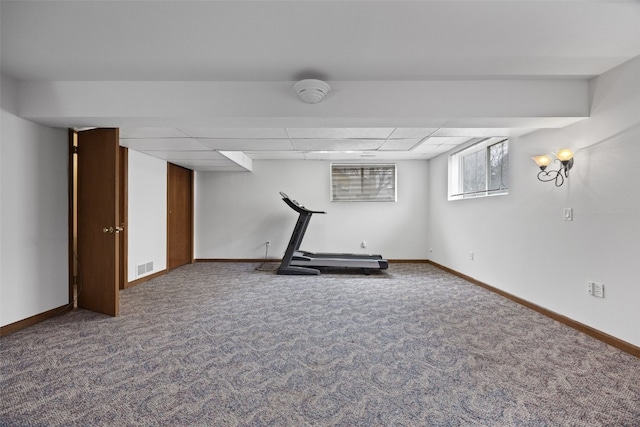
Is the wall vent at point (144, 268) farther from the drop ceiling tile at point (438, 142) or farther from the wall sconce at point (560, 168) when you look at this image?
the wall sconce at point (560, 168)

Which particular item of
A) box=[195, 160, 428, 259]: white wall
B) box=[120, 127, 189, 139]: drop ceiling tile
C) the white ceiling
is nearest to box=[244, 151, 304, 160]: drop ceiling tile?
box=[195, 160, 428, 259]: white wall

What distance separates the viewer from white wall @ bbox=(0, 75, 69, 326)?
8.46ft

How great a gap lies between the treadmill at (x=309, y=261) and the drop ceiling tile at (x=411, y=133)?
77.1 inches

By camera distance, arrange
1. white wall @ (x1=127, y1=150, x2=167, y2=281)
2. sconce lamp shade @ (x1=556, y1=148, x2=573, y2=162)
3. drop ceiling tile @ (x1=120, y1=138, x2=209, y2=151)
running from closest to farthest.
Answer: sconce lamp shade @ (x1=556, y1=148, x2=573, y2=162)
drop ceiling tile @ (x1=120, y1=138, x2=209, y2=151)
white wall @ (x1=127, y1=150, x2=167, y2=281)

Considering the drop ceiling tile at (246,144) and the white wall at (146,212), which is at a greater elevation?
the drop ceiling tile at (246,144)

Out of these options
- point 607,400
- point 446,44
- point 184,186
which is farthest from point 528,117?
point 184,186

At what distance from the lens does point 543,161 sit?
3.00 meters

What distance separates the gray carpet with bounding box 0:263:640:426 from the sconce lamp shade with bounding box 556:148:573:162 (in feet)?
5.00

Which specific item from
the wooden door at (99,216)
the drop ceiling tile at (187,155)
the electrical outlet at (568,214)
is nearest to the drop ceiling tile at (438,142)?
the electrical outlet at (568,214)

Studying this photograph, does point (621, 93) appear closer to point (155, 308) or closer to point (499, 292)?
point (499, 292)

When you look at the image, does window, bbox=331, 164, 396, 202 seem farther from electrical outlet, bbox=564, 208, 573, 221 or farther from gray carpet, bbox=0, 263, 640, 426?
electrical outlet, bbox=564, 208, 573, 221

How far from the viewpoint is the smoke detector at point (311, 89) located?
8.10 feet

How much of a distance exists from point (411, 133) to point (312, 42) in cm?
210

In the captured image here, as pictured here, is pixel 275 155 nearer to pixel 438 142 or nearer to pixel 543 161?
pixel 438 142
